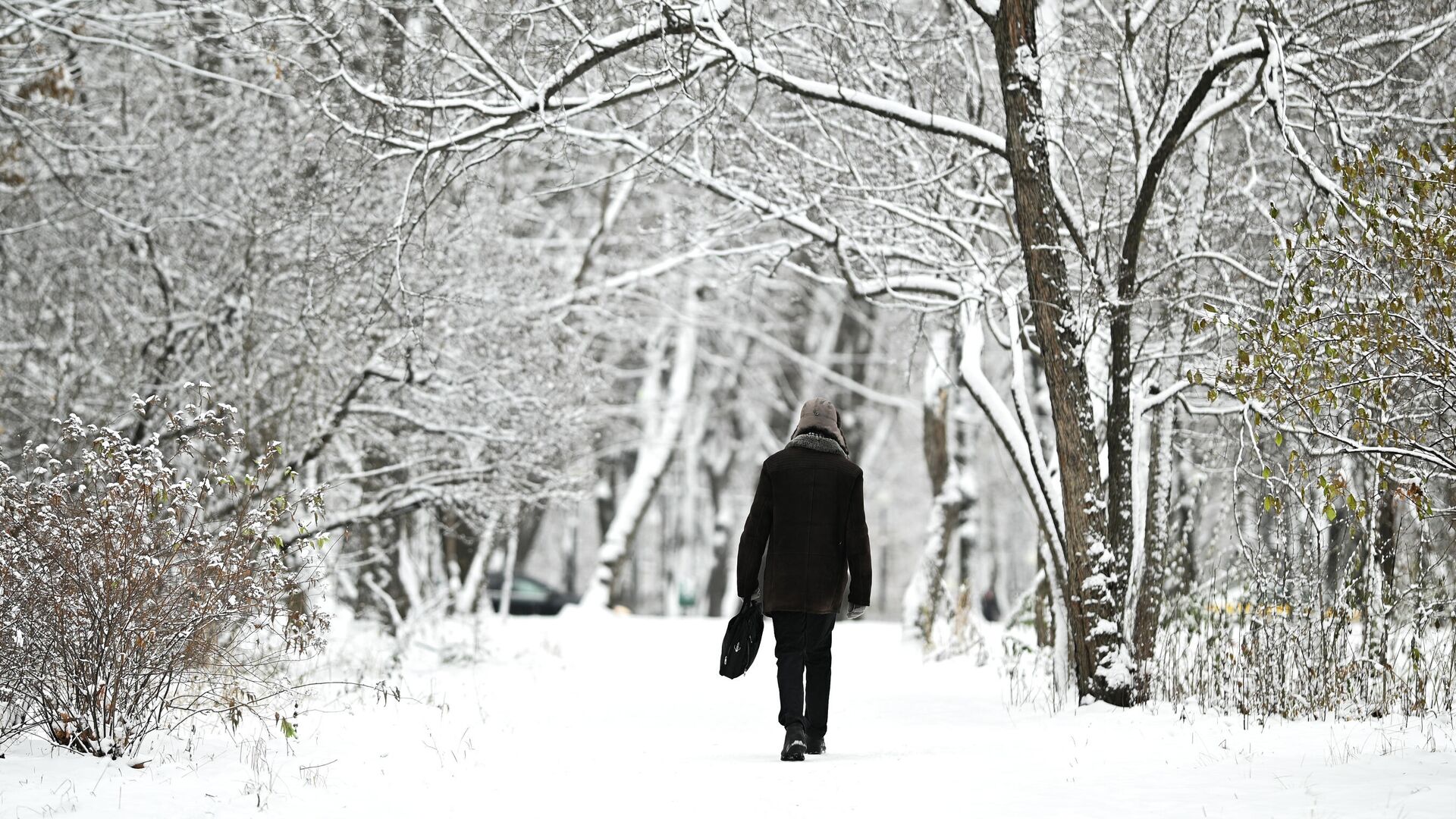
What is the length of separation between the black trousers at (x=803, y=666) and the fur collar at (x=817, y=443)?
2.67 ft

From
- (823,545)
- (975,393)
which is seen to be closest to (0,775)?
(823,545)

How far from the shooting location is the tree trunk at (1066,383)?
748 cm

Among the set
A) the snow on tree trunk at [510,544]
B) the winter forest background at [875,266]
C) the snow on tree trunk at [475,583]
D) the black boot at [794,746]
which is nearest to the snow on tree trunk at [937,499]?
the winter forest background at [875,266]

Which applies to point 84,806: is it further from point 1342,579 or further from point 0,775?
point 1342,579

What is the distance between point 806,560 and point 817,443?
60 centimetres

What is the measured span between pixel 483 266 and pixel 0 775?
8.06 meters

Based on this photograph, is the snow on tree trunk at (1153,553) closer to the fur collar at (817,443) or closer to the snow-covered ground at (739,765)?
the snow-covered ground at (739,765)

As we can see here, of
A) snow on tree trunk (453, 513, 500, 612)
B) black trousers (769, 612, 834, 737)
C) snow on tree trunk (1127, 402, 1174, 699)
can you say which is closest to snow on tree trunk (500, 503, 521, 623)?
snow on tree trunk (453, 513, 500, 612)

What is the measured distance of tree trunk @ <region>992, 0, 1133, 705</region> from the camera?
7.48 m

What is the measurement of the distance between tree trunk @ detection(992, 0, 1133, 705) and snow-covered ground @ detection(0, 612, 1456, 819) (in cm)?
38

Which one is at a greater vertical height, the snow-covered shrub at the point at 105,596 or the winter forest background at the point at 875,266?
the winter forest background at the point at 875,266

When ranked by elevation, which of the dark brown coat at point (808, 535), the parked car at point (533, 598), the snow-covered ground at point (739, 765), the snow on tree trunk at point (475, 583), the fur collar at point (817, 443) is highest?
the fur collar at point (817, 443)

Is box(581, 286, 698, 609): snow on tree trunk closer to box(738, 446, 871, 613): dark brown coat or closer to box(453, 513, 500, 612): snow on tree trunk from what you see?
box(453, 513, 500, 612): snow on tree trunk

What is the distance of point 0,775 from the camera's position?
5215 millimetres
